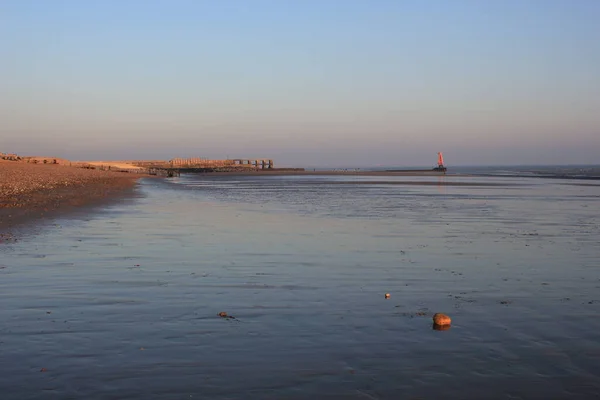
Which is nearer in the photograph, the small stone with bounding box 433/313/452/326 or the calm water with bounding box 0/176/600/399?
the calm water with bounding box 0/176/600/399

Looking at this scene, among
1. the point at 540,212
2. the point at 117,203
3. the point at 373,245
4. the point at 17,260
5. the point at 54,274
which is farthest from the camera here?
the point at 117,203

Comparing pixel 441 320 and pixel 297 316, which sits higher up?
pixel 441 320

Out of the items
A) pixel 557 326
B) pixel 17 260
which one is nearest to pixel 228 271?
pixel 17 260

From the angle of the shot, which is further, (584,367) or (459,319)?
(459,319)

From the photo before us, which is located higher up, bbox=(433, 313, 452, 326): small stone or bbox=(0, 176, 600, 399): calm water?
bbox=(433, 313, 452, 326): small stone

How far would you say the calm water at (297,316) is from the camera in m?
6.82

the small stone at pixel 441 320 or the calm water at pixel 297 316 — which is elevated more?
the small stone at pixel 441 320

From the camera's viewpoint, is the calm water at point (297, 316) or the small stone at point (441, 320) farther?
the small stone at point (441, 320)

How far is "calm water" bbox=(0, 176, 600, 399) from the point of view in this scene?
6.82 meters

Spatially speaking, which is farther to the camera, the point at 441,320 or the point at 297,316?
the point at 297,316

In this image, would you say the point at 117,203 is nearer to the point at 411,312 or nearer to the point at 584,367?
the point at 411,312

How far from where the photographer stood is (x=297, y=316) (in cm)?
977

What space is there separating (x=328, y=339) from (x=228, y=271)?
19.0ft

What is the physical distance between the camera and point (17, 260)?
14.6 m
